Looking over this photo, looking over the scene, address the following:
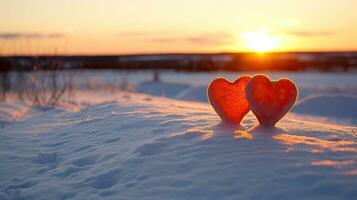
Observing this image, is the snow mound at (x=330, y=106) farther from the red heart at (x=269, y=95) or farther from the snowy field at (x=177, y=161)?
the red heart at (x=269, y=95)

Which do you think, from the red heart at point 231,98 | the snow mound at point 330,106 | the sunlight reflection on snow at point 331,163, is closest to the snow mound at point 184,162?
the sunlight reflection on snow at point 331,163

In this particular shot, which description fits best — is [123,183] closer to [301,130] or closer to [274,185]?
[274,185]

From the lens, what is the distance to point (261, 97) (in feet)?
12.3

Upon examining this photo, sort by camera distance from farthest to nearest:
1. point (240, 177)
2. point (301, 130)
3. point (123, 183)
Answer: point (301, 130), point (123, 183), point (240, 177)

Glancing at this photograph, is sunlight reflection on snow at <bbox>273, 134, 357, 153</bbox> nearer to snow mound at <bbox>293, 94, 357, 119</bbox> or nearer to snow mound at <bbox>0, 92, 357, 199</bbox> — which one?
snow mound at <bbox>0, 92, 357, 199</bbox>

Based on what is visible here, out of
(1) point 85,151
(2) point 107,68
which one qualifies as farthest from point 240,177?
(2) point 107,68

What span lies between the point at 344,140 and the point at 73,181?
2370mm

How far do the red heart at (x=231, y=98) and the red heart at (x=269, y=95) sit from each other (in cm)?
27

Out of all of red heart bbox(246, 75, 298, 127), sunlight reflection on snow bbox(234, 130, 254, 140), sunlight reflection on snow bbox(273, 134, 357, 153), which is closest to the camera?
sunlight reflection on snow bbox(273, 134, 357, 153)

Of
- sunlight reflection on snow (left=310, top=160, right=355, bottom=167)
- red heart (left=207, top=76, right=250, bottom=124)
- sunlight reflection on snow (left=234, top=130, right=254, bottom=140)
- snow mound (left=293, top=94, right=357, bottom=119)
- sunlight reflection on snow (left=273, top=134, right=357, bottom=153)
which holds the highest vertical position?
red heart (left=207, top=76, right=250, bottom=124)

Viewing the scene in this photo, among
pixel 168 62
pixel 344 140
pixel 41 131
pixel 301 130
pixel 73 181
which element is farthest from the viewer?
pixel 168 62

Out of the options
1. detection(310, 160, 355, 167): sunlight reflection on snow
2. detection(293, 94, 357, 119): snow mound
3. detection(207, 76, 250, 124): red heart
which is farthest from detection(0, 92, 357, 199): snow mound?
detection(293, 94, 357, 119): snow mound

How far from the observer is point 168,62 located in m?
43.9

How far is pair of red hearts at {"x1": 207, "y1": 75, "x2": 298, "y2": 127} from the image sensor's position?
3.71 m
